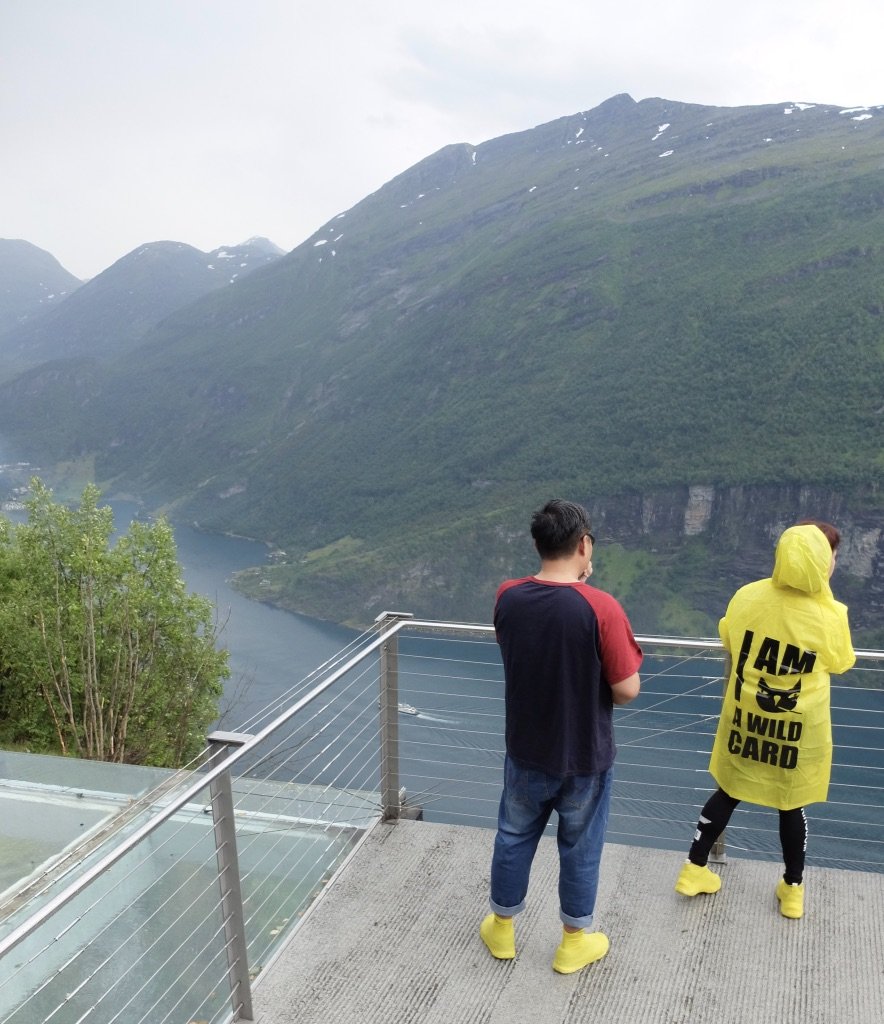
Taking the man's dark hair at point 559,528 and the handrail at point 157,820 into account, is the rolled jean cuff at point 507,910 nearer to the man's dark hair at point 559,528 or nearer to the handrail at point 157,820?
the handrail at point 157,820

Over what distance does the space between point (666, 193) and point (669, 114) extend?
6341cm

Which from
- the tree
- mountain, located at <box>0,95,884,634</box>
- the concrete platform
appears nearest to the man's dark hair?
the concrete platform

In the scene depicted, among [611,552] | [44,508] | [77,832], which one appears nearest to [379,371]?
[611,552]

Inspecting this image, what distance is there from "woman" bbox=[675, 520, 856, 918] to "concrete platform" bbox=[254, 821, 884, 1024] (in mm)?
304

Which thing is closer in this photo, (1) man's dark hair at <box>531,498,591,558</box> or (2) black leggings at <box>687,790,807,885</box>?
(1) man's dark hair at <box>531,498,591,558</box>

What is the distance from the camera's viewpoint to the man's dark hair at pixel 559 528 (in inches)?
85.3

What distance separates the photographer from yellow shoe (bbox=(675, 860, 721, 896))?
9.29 ft

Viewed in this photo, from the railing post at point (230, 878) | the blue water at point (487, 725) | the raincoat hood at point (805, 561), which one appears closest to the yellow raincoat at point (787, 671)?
the raincoat hood at point (805, 561)

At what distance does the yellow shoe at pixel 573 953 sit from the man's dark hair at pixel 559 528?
1165 mm

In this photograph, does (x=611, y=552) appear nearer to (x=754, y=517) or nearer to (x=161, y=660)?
(x=754, y=517)

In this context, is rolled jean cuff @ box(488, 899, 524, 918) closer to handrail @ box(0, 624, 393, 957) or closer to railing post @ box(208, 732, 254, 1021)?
railing post @ box(208, 732, 254, 1021)

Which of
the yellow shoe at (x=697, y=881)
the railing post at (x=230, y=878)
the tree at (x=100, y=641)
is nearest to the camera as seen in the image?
the railing post at (x=230, y=878)

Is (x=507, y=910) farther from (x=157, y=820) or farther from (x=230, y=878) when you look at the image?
(x=157, y=820)

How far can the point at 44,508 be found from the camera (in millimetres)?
14141
